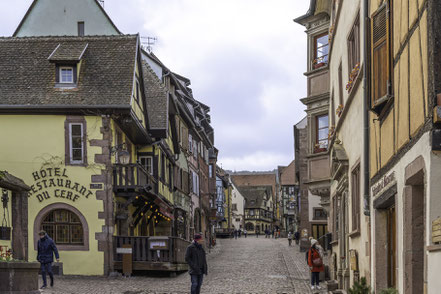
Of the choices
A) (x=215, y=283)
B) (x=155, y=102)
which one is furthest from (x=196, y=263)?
(x=155, y=102)

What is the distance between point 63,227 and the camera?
81.1 ft

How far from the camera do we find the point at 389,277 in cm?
1135

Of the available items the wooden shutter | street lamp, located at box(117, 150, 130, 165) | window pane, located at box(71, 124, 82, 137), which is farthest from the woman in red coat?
the wooden shutter

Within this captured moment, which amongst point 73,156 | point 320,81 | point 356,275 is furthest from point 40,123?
point 356,275

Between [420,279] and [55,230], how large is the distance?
1798cm

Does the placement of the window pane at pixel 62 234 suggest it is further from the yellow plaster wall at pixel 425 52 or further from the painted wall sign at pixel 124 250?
the yellow plaster wall at pixel 425 52

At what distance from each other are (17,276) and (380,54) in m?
7.83

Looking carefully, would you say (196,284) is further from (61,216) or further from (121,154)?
(61,216)

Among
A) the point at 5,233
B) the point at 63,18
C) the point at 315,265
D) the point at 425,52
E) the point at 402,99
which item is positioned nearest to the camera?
the point at 425,52

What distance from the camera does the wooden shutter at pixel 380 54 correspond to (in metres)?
9.77

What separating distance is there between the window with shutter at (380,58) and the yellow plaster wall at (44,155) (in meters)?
15.3

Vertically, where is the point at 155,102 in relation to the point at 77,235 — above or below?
above

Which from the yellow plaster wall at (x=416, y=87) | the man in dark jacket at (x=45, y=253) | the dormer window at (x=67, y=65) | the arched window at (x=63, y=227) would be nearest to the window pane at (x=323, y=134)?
the man in dark jacket at (x=45, y=253)

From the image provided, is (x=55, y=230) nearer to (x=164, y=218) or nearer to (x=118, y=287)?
(x=118, y=287)
